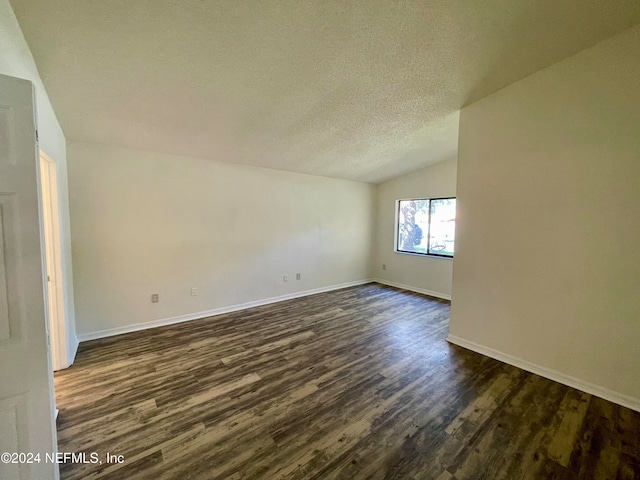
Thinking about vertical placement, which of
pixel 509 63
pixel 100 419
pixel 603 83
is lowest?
pixel 100 419

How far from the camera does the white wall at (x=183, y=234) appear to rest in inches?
117

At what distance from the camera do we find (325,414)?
1.85 meters

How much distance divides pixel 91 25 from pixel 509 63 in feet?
10.5

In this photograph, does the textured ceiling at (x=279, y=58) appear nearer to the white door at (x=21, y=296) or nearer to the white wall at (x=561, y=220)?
the white wall at (x=561, y=220)

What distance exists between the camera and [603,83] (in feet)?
6.73

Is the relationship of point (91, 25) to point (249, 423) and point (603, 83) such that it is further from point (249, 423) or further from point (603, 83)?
point (603, 83)

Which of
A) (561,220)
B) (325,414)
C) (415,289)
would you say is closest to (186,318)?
(325,414)

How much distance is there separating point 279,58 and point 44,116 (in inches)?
73.1

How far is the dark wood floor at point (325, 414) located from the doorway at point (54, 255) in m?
0.34

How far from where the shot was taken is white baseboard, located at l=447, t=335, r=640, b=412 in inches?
78.5

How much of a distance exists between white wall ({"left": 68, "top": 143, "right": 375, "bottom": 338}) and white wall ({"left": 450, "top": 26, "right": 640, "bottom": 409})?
2817 mm

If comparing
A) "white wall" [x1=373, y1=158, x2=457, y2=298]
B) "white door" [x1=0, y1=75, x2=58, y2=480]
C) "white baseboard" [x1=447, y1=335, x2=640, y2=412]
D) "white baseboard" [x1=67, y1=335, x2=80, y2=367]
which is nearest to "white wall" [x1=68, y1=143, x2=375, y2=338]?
"white baseboard" [x1=67, y1=335, x2=80, y2=367]

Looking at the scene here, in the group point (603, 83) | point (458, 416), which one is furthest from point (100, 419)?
point (603, 83)

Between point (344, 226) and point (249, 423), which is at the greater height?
point (344, 226)
